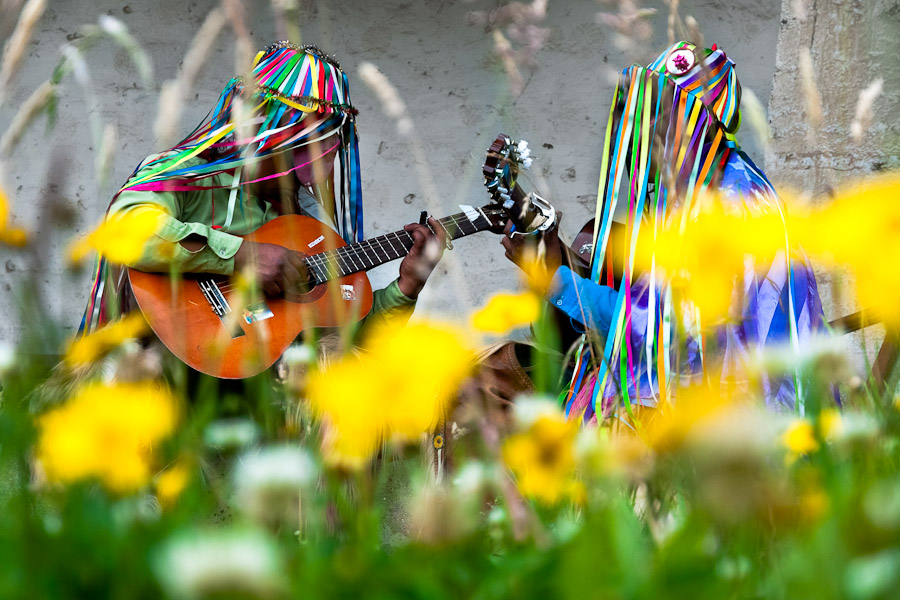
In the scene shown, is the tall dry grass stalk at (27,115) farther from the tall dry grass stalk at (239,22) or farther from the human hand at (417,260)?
the human hand at (417,260)

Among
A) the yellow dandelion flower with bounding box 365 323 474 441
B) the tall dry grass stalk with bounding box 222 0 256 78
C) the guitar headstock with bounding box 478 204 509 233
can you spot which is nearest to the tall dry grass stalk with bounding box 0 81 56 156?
the tall dry grass stalk with bounding box 222 0 256 78

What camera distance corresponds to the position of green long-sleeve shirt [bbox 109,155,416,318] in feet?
6.31

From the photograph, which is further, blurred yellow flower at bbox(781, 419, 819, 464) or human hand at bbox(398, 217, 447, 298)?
human hand at bbox(398, 217, 447, 298)

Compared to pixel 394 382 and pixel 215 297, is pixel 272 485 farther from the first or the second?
pixel 215 297

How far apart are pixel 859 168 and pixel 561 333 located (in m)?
1.45

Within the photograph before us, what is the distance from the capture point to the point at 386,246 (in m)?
2.22

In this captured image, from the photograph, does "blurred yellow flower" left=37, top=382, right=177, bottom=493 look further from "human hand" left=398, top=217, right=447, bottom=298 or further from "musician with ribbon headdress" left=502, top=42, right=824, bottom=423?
"human hand" left=398, top=217, right=447, bottom=298

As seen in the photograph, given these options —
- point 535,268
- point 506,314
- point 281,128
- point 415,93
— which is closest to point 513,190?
point 281,128

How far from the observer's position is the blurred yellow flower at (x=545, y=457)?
22.8 inches

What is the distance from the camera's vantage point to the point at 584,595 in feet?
1.20

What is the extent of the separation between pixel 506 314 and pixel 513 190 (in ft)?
4.04

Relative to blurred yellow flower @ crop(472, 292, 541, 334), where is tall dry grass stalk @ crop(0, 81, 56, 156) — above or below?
above

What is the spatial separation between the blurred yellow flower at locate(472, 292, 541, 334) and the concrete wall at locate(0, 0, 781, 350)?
186 cm

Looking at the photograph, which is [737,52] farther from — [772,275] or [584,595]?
[584,595]
